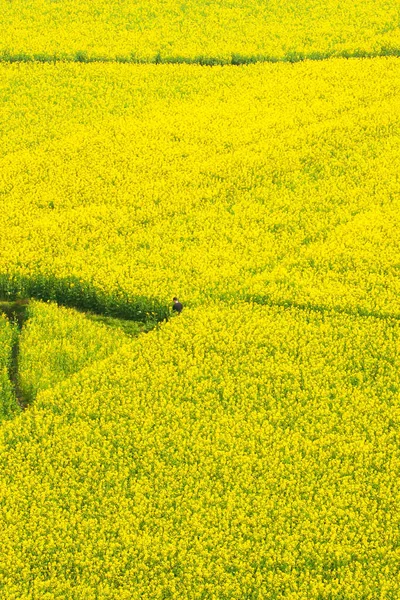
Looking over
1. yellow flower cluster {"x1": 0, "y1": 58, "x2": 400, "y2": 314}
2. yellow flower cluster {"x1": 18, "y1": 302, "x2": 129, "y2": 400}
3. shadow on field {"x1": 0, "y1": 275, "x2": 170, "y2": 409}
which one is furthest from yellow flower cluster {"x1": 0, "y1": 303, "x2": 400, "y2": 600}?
yellow flower cluster {"x1": 0, "y1": 58, "x2": 400, "y2": 314}

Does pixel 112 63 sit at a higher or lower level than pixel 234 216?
higher

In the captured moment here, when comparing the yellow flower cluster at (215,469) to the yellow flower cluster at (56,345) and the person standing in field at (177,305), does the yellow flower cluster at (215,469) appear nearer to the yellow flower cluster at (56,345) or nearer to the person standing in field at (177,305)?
the person standing in field at (177,305)

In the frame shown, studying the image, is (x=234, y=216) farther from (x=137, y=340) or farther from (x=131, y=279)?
(x=137, y=340)

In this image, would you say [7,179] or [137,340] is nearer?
[137,340]

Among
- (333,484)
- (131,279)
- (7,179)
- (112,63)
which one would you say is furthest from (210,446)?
(112,63)

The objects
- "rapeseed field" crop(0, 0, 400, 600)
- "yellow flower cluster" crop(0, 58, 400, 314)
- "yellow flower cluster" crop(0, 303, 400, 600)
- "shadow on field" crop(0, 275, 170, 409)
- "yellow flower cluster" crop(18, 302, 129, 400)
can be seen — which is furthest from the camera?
"yellow flower cluster" crop(0, 58, 400, 314)

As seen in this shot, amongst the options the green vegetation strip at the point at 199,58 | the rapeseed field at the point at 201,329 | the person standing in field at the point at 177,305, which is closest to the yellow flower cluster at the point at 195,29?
the green vegetation strip at the point at 199,58

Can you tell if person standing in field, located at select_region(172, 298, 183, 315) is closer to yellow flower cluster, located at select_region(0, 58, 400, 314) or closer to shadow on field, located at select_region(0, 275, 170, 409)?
shadow on field, located at select_region(0, 275, 170, 409)

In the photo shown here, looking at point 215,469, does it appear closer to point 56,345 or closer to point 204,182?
point 56,345
